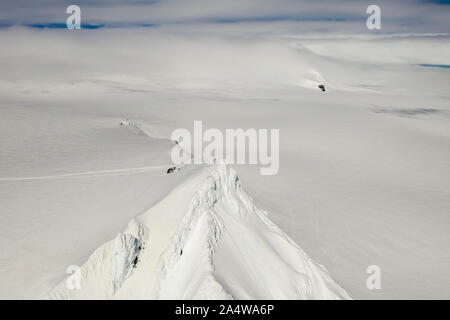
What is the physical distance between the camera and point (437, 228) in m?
16.5

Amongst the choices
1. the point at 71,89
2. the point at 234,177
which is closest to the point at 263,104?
the point at 71,89

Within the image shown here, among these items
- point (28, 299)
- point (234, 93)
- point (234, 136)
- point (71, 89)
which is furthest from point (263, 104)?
point (28, 299)

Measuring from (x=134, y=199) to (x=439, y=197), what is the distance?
17.3 meters

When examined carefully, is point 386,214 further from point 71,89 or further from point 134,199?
point 71,89

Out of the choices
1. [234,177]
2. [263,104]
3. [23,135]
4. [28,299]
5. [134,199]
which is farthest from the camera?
[263,104]

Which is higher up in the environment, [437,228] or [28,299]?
[437,228]

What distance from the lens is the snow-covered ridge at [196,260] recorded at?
8.45 meters

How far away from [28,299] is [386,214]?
15620 mm

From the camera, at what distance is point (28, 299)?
383 inches

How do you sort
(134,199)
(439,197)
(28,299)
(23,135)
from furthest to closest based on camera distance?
(23,135) < (439,197) < (134,199) < (28,299)

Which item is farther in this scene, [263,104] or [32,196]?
[263,104]

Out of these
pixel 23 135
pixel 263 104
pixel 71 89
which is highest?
pixel 71 89

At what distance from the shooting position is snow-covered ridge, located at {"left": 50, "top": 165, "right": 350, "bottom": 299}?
8.45 m

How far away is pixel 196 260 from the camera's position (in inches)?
339
